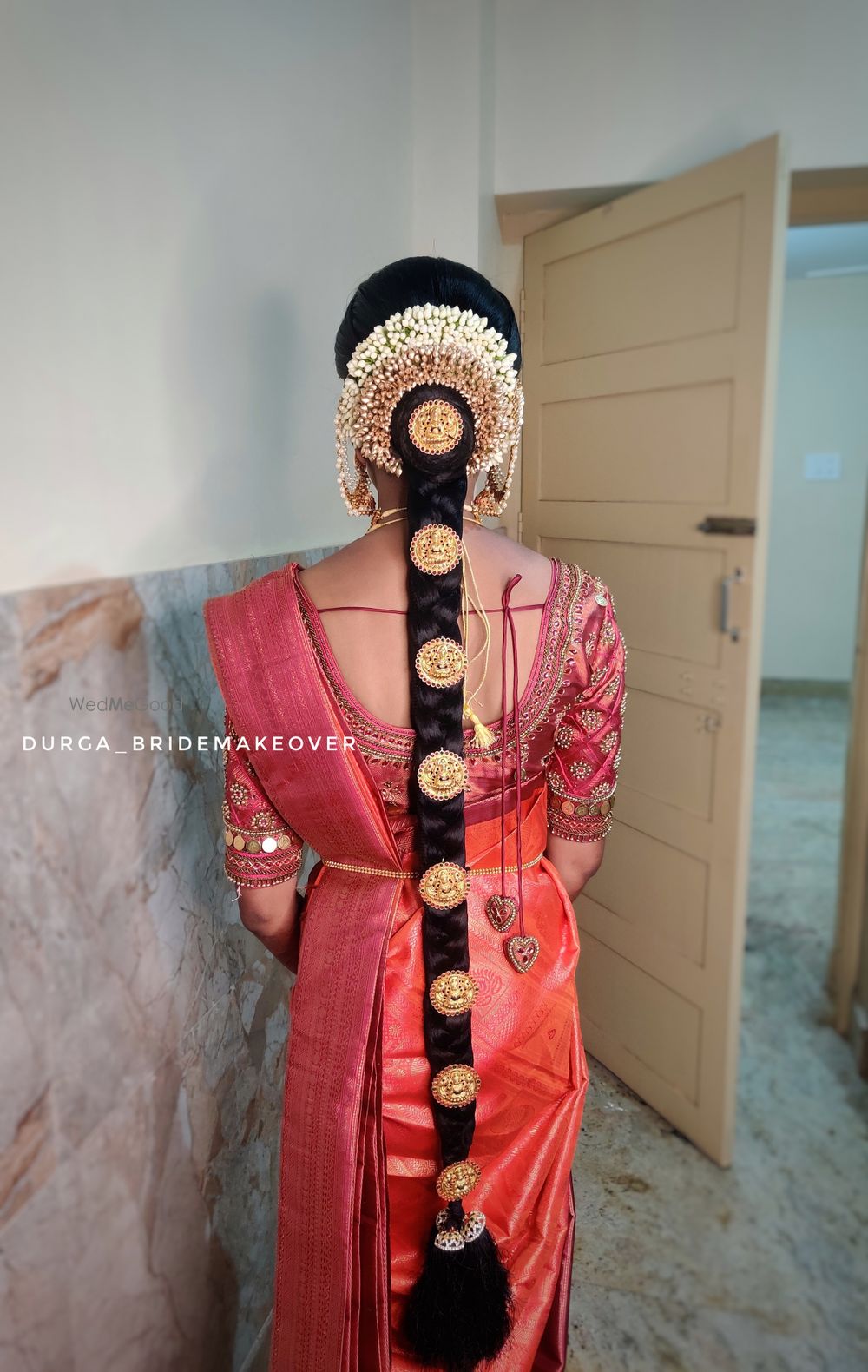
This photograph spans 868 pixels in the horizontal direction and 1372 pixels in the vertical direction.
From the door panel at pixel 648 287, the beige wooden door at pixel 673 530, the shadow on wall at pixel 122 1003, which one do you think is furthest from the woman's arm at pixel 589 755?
the door panel at pixel 648 287

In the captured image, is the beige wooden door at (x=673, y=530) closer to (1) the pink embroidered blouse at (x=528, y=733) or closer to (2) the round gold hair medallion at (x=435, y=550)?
(1) the pink embroidered blouse at (x=528, y=733)

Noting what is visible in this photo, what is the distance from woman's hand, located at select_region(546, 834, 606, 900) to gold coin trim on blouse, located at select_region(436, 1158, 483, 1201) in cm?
35

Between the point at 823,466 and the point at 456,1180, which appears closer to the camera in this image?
the point at 456,1180

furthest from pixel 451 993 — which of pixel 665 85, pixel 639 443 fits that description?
pixel 665 85

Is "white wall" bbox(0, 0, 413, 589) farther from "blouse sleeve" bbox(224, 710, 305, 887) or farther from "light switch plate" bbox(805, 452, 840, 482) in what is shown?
"light switch plate" bbox(805, 452, 840, 482)

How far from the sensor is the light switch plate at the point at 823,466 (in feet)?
16.5

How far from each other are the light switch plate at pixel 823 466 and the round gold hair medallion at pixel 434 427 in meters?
4.91

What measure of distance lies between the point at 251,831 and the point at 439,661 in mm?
296

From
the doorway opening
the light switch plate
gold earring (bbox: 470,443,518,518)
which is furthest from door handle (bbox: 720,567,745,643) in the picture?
the light switch plate

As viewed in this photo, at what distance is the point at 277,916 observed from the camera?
39.4 inches

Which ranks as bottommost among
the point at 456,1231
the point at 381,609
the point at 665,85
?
the point at 456,1231

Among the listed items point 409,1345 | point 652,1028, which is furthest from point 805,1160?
point 409,1345

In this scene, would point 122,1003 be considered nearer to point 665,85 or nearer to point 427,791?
point 427,791

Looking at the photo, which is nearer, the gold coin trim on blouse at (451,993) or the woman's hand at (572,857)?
the gold coin trim on blouse at (451,993)
